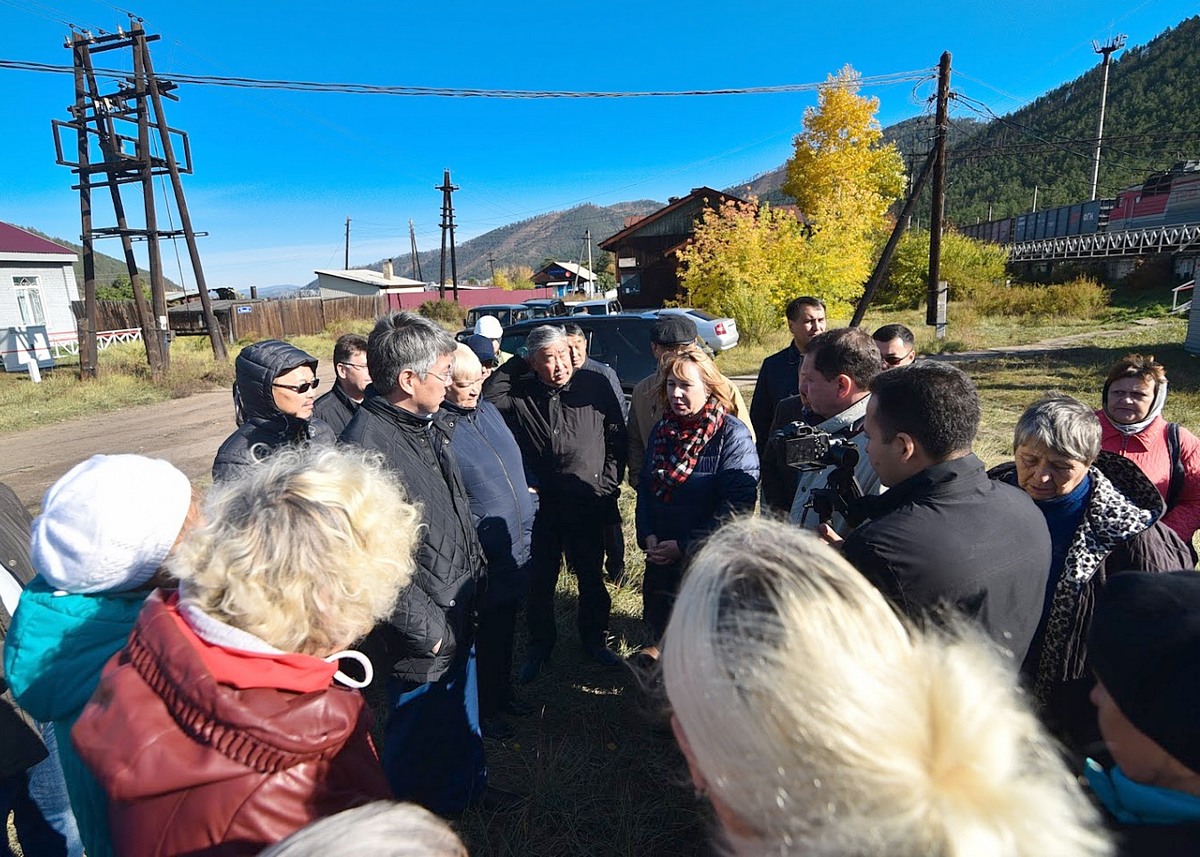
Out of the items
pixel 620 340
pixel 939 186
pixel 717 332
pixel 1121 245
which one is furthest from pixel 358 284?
pixel 1121 245

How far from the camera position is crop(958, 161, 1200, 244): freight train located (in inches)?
1346

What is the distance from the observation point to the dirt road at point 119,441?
24.1ft

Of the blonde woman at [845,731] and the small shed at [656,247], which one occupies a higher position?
the small shed at [656,247]

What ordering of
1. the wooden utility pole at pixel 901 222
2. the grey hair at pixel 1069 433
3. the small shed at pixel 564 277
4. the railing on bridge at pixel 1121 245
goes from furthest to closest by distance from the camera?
the small shed at pixel 564 277 < the railing on bridge at pixel 1121 245 < the wooden utility pole at pixel 901 222 < the grey hair at pixel 1069 433

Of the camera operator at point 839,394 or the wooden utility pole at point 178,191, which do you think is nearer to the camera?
the camera operator at point 839,394

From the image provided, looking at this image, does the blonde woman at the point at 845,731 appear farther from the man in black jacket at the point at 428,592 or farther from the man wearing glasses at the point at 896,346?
the man wearing glasses at the point at 896,346

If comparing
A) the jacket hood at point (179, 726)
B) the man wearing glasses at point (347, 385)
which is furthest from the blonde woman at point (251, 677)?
the man wearing glasses at point (347, 385)

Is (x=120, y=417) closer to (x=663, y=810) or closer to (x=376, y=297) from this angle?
(x=663, y=810)

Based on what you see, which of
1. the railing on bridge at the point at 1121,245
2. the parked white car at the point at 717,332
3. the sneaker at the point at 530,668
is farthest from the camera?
the railing on bridge at the point at 1121,245

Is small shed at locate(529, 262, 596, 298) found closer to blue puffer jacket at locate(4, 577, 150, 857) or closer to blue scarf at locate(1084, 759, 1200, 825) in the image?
blue puffer jacket at locate(4, 577, 150, 857)

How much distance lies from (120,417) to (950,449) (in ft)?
43.8

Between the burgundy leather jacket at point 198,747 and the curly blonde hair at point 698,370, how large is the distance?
1982mm

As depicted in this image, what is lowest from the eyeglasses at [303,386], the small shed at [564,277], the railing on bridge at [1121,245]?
the eyeglasses at [303,386]

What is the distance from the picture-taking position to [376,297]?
116ft
